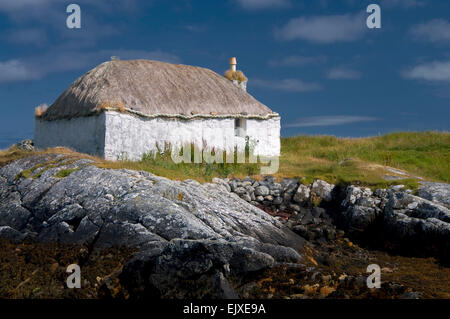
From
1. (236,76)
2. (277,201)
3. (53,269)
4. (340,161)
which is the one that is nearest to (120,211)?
(53,269)

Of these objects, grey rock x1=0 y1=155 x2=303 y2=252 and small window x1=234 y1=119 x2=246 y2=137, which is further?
small window x1=234 y1=119 x2=246 y2=137

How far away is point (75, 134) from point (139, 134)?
3.72 meters

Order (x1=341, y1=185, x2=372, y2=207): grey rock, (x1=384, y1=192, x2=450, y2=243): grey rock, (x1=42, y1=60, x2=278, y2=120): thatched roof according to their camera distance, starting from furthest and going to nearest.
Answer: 1. (x1=42, y1=60, x2=278, y2=120): thatched roof
2. (x1=341, y1=185, x2=372, y2=207): grey rock
3. (x1=384, y1=192, x2=450, y2=243): grey rock

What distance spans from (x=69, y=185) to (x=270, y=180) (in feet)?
31.2

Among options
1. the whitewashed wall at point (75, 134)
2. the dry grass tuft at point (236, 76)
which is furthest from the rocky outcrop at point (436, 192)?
the dry grass tuft at point (236, 76)

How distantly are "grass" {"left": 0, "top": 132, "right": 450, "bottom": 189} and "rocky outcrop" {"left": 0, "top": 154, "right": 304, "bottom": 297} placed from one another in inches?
49.6

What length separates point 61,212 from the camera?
11.9m

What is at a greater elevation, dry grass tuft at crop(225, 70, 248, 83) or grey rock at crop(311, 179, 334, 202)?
dry grass tuft at crop(225, 70, 248, 83)

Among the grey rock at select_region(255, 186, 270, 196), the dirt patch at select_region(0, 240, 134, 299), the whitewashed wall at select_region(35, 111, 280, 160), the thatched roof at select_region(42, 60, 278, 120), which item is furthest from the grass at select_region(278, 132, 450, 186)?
the dirt patch at select_region(0, 240, 134, 299)

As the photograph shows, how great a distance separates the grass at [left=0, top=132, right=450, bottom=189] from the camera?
18.2m

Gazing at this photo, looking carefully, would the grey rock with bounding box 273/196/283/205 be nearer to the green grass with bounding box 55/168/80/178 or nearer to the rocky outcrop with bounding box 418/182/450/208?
the rocky outcrop with bounding box 418/182/450/208

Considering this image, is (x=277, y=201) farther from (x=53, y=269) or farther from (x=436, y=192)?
(x=53, y=269)

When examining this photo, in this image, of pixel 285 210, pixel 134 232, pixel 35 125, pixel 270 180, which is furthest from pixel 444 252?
pixel 35 125

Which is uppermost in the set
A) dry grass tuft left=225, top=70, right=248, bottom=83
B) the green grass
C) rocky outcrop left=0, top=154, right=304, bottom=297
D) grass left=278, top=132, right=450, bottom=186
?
dry grass tuft left=225, top=70, right=248, bottom=83
